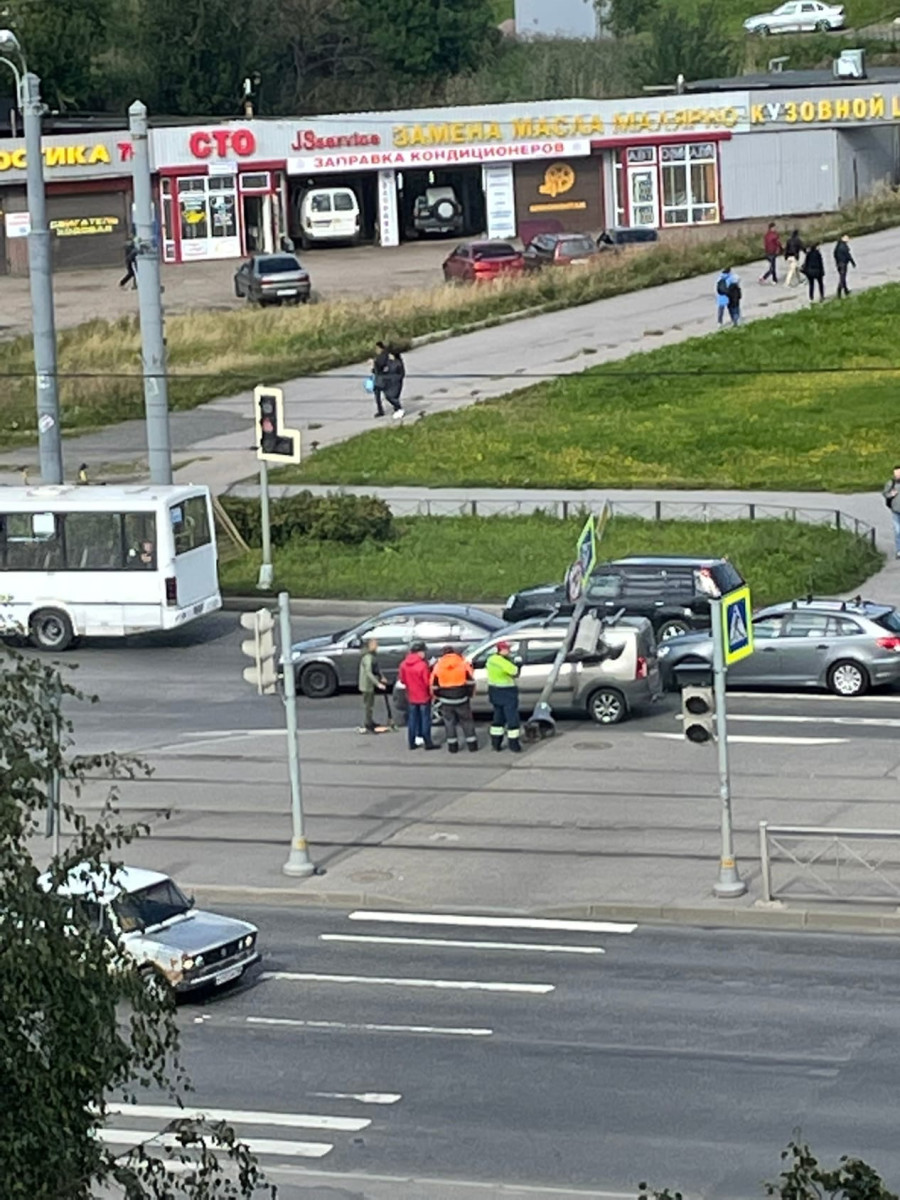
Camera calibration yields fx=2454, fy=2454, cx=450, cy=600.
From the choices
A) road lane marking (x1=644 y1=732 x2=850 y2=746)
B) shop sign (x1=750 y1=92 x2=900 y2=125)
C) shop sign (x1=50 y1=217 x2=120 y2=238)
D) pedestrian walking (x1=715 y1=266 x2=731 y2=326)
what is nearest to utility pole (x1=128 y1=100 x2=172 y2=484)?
road lane marking (x1=644 y1=732 x2=850 y2=746)

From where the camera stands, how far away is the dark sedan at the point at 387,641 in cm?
3141

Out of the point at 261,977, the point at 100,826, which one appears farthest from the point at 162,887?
the point at 100,826

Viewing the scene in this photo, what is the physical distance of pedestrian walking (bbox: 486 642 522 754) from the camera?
92.2ft

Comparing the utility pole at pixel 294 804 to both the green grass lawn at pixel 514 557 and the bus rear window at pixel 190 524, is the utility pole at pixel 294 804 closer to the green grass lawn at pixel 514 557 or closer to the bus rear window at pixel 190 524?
the bus rear window at pixel 190 524

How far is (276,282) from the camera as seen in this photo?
6431cm

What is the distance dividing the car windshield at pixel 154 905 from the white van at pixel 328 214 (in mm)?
58673

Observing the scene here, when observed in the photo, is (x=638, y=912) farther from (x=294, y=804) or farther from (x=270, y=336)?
(x=270, y=336)

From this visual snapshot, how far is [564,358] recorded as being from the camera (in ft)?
181

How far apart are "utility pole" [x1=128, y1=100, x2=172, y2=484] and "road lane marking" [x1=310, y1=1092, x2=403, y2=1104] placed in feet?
67.9

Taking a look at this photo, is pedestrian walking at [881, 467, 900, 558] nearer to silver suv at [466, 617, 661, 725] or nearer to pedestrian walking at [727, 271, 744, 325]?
silver suv at [466, 617, 661, 725]

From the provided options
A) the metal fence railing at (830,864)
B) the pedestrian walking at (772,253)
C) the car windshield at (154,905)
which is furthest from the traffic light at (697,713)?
the pedestrian walking at (772,253)

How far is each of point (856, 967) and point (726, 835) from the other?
2.23m

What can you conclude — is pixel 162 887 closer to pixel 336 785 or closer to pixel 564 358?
pixel 336 785

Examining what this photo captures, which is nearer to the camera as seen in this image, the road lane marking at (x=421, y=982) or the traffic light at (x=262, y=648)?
the road lane marking at (x=421, y=982)
